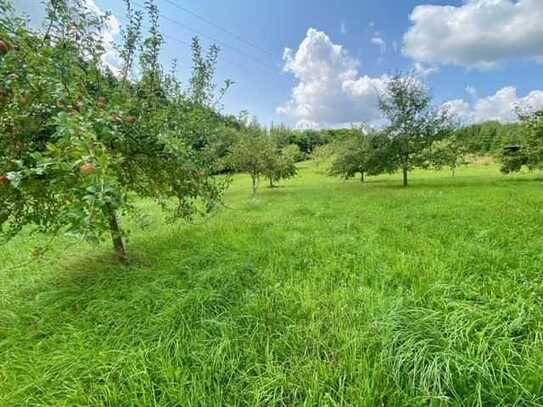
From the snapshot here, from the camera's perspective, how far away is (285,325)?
2.46 meters

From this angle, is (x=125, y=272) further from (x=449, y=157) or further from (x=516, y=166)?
(x=516, y=166)

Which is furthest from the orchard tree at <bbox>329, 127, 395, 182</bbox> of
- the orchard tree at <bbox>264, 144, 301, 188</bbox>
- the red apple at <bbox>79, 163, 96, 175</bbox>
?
the red apple at <bbox>79, 163, 96, 175</bbox>

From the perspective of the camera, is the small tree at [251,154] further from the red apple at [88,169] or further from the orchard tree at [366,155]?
the red apple at [88,169]

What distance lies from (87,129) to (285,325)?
2249mm

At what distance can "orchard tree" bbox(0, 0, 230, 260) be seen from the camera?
170 cm

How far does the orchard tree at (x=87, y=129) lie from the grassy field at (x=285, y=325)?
2.16ft

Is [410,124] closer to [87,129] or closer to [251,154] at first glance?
[251,154]

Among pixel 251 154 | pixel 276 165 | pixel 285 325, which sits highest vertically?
pixel 251 154

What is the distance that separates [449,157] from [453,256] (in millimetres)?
Answer: 13916

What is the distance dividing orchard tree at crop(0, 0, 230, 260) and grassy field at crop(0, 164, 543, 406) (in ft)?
2.16

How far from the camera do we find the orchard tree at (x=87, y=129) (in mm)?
1699

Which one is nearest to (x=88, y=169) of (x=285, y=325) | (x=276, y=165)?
(x=285, y=325)

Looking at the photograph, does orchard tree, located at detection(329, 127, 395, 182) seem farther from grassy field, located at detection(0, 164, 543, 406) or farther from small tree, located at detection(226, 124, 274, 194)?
grassy field, located at detection(0, 164, 543, 406)

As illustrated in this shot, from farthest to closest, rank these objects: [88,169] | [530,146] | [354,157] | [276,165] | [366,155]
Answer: [276,165], [354,157], [366,155], [530,146], [88,169]
